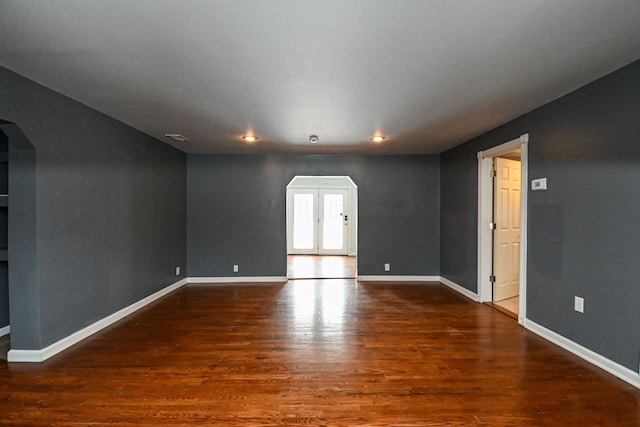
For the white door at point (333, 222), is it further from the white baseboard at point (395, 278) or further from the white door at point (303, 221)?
the white baseboard at point (395, 278)

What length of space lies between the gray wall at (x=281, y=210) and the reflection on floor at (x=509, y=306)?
1409 millimetres

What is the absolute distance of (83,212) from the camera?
9.91ft

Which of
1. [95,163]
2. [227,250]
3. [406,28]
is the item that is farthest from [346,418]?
[227,250]

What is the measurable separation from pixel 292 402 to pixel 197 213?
412cm

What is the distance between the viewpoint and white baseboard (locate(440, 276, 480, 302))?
14.1 feet

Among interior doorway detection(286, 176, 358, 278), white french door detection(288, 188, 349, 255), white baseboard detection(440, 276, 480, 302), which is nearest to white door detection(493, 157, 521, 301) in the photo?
white baseboard detection(440, 276, 480, 302)

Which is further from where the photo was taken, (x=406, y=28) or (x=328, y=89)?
(x=328, y=89)

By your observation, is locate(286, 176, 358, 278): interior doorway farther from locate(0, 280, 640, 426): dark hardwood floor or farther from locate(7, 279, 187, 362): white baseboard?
locate(0, 280, 640, 426): dark hardwood floor

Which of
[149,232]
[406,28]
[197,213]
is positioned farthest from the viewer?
[197,213]

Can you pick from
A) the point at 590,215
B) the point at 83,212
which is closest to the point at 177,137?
the point at 83,212

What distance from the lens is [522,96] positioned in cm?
277

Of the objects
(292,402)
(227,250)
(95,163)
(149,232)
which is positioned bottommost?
(292,402)

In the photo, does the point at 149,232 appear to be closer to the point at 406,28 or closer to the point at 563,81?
the point at 406,28

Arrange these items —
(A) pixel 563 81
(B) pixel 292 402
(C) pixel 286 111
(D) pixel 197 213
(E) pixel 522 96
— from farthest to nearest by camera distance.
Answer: (D) pixel 197 213
(C) pixel 286 111
(E) pixel 522 96
(A) pixel 563 81
(B) pixel 292 402
